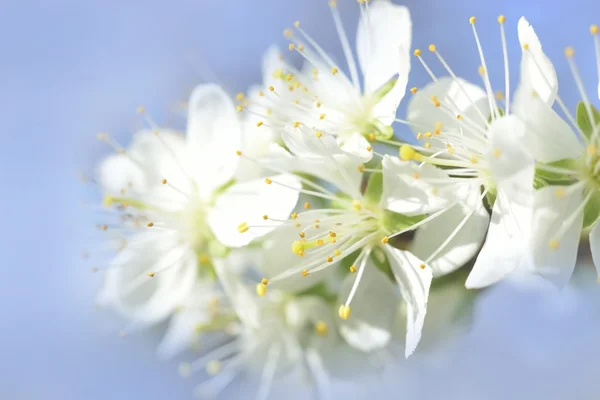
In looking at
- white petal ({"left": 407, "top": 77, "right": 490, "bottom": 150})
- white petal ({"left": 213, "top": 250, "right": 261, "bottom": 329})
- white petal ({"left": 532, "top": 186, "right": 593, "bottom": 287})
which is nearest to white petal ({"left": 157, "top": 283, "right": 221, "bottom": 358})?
white petal ({"left": 213, "top": 250, "right": 261, "bottom": 329})

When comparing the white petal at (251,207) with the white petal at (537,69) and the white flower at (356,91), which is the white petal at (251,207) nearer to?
the white flower at (356,91)

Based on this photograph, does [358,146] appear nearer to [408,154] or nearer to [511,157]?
[408,154]

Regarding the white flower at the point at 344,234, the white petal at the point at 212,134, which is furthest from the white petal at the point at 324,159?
the white petal at the point at 212,134

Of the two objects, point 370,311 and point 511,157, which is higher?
point 511,157

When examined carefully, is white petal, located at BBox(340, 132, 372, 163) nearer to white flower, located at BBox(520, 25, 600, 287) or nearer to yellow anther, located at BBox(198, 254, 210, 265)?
white flower, located at BBox(520, 25, 600, 287)

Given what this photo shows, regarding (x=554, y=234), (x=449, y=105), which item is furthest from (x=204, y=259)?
(x=554, y=234)

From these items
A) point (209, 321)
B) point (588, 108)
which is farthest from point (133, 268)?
point (588, 108)
